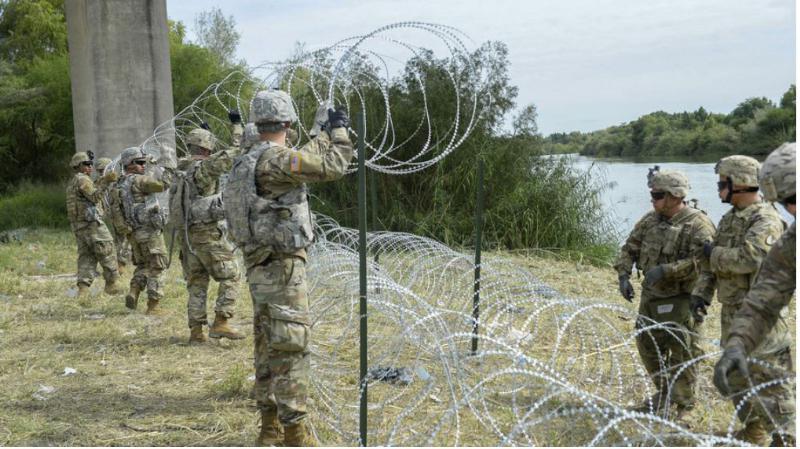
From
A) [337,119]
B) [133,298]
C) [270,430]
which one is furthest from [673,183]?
[133,298]

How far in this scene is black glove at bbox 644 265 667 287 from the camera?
4.16 meters

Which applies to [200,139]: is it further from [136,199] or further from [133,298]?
[133,298]

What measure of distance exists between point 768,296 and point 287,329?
2.26 m

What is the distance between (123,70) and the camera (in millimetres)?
13820

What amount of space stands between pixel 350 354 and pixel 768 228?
3.23 meters

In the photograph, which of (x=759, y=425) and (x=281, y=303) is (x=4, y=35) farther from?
(x=759, y=425)

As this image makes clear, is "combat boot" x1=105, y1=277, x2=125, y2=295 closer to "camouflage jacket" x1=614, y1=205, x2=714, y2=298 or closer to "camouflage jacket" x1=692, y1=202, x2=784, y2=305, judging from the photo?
"camouflage jacket" x1=614, y1=205, x2=714, y2=298

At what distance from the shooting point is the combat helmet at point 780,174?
283 cm

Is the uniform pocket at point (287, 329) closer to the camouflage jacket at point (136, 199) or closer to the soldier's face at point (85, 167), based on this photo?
the camouflage jacket at point (136, 199)

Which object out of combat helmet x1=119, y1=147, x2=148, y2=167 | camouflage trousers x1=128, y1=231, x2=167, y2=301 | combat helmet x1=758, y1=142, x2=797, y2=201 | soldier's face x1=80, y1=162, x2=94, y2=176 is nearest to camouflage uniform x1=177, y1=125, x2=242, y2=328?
camouflage trousers x1=128, y1=231, x2=167, y2=301

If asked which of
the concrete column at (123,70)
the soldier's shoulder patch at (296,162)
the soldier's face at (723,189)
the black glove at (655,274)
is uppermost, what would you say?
the concrete column at (123,70)

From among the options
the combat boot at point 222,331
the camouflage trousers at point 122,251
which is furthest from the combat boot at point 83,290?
the combat boot at point 222,331

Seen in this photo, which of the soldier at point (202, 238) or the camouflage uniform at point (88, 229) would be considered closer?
the soldier at point (202, 238)

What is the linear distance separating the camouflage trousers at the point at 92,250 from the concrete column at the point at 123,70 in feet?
19.7
